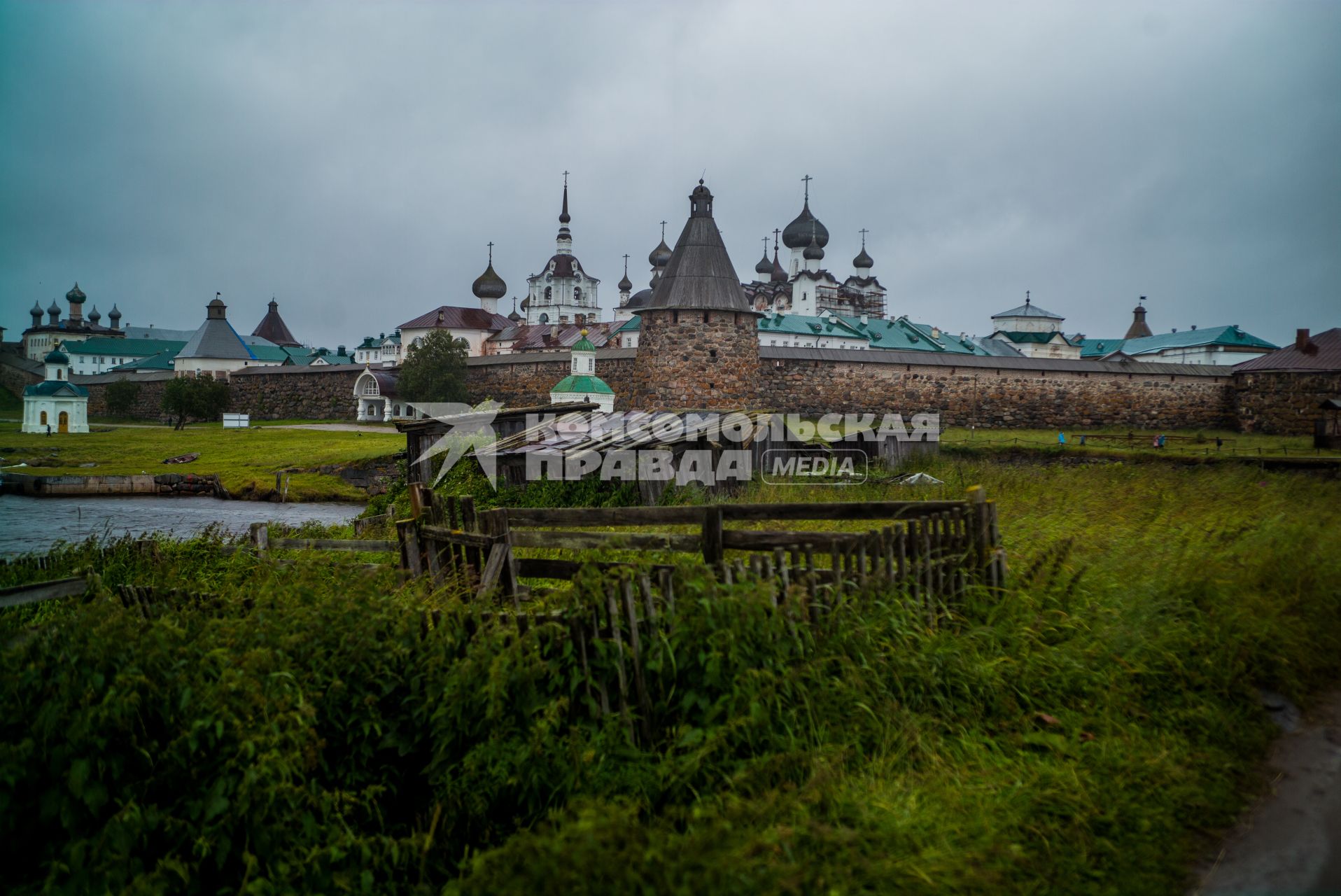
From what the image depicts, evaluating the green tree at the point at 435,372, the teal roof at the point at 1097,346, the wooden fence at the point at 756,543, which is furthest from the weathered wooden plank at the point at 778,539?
the teal roof at the point at 1097,346

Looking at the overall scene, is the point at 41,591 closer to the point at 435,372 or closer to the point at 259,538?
the point at 259,538

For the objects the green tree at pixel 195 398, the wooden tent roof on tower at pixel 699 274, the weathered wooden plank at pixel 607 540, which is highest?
the wooden tent roof on tower at pixel 699 274

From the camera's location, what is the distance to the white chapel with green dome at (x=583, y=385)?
29281 millimetres

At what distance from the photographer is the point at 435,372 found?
136ft

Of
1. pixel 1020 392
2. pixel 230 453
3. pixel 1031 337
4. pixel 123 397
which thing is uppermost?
pixel 1031 337

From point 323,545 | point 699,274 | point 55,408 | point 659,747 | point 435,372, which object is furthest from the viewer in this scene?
point 435,372

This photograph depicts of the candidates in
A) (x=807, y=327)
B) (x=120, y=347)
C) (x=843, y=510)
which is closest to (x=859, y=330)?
(x=807, y=327)

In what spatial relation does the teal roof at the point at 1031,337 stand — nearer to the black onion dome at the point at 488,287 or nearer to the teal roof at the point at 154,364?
the black onion dome at the point at 488,287

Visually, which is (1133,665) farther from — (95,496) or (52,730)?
(95,496)

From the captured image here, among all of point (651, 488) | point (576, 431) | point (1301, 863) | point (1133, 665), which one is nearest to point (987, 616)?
point (1133, 665)

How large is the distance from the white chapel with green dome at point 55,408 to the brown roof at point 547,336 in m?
30.2

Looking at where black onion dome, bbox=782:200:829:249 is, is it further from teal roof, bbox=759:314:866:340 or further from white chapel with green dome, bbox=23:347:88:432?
white chapel with green dome, bbox=23:347:88:432

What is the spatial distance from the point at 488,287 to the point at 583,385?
6205 cm

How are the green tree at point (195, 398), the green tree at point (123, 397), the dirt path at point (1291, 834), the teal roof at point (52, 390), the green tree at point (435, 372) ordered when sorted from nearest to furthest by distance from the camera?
the dirt path at point (1291, 834) → the teal roof at point (52, 390) → the green tree at point (435, 372) → the green tree at point (195, 398) → the green tree at point (123, 397)
